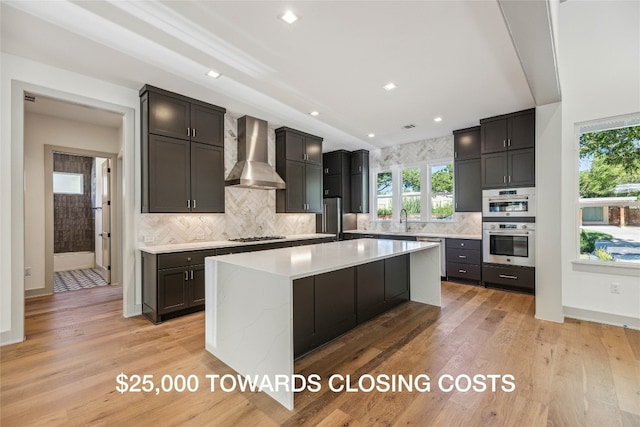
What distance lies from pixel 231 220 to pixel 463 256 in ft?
12.9

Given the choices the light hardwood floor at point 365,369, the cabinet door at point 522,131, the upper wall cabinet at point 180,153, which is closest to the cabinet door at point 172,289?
the light hardwood floor at point 365,369

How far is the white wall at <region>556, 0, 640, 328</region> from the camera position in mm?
3082

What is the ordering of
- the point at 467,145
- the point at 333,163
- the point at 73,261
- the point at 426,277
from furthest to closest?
the point at 333,163
the point at 73,261
the point at 467,145
the point at 426,277

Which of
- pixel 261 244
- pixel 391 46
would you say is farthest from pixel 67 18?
pixel 261 244

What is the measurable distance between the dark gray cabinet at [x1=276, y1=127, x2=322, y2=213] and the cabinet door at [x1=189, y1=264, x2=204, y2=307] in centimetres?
193

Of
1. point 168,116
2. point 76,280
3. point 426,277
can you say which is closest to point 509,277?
point 426,277

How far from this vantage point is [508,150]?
178 inches

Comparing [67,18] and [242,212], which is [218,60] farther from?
[242,212]

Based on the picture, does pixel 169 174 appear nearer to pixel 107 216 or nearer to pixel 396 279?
pixel 107 216

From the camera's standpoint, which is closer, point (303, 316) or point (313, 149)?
point (303, 316)

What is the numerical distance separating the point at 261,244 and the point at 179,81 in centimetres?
226

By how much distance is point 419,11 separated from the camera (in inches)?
85.3

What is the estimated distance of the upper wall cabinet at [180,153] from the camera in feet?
11.5

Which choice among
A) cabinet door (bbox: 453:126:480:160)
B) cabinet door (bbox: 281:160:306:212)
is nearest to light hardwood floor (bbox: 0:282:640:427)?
cabinet door (bbox: 281:160:306:212)
